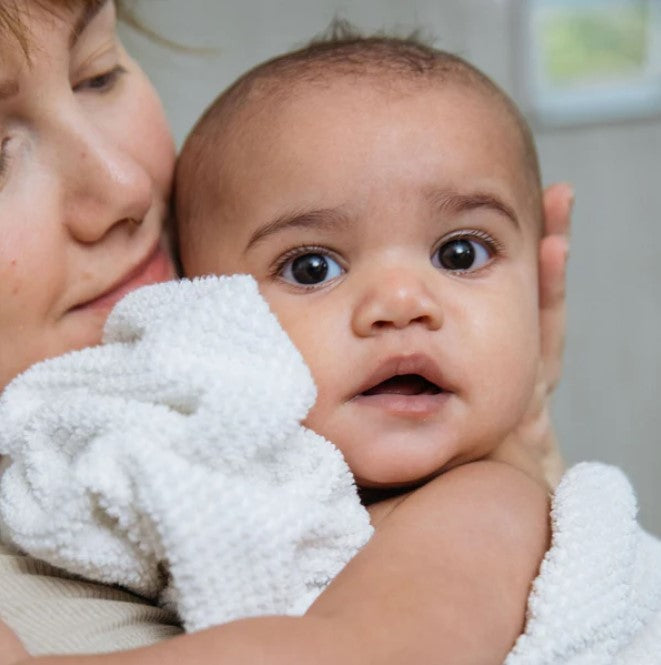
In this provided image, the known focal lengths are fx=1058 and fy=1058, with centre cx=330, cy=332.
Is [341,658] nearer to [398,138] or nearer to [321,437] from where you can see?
[321,437]

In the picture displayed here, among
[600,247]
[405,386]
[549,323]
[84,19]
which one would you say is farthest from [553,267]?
[600,247]

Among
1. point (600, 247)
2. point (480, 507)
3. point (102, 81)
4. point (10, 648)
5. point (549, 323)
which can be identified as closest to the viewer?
point (10, 648)

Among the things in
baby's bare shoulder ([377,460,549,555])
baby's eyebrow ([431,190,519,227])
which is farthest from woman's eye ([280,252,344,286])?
baby's bare shoulder ([377,460,549,555])

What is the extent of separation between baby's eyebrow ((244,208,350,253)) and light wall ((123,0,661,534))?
137 centimetres

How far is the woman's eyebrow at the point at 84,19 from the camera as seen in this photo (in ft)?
3.40

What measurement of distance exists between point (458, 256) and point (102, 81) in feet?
1.42

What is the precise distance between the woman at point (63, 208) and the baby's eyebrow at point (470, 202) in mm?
236

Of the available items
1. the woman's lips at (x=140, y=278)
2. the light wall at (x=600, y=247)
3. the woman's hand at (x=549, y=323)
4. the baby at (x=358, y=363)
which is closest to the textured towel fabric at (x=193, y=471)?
the baby at (x=358, y=363)

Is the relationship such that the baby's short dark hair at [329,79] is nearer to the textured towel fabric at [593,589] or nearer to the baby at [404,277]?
the baby at [404,277]

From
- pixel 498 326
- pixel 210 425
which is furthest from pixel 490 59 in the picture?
pixel 210 425

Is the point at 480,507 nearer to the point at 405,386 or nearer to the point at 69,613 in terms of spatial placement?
the point at 405,386

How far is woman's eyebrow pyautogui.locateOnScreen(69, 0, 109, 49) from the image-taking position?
1.04m

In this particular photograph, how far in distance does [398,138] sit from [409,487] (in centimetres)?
33

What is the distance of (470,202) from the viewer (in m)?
1.01
